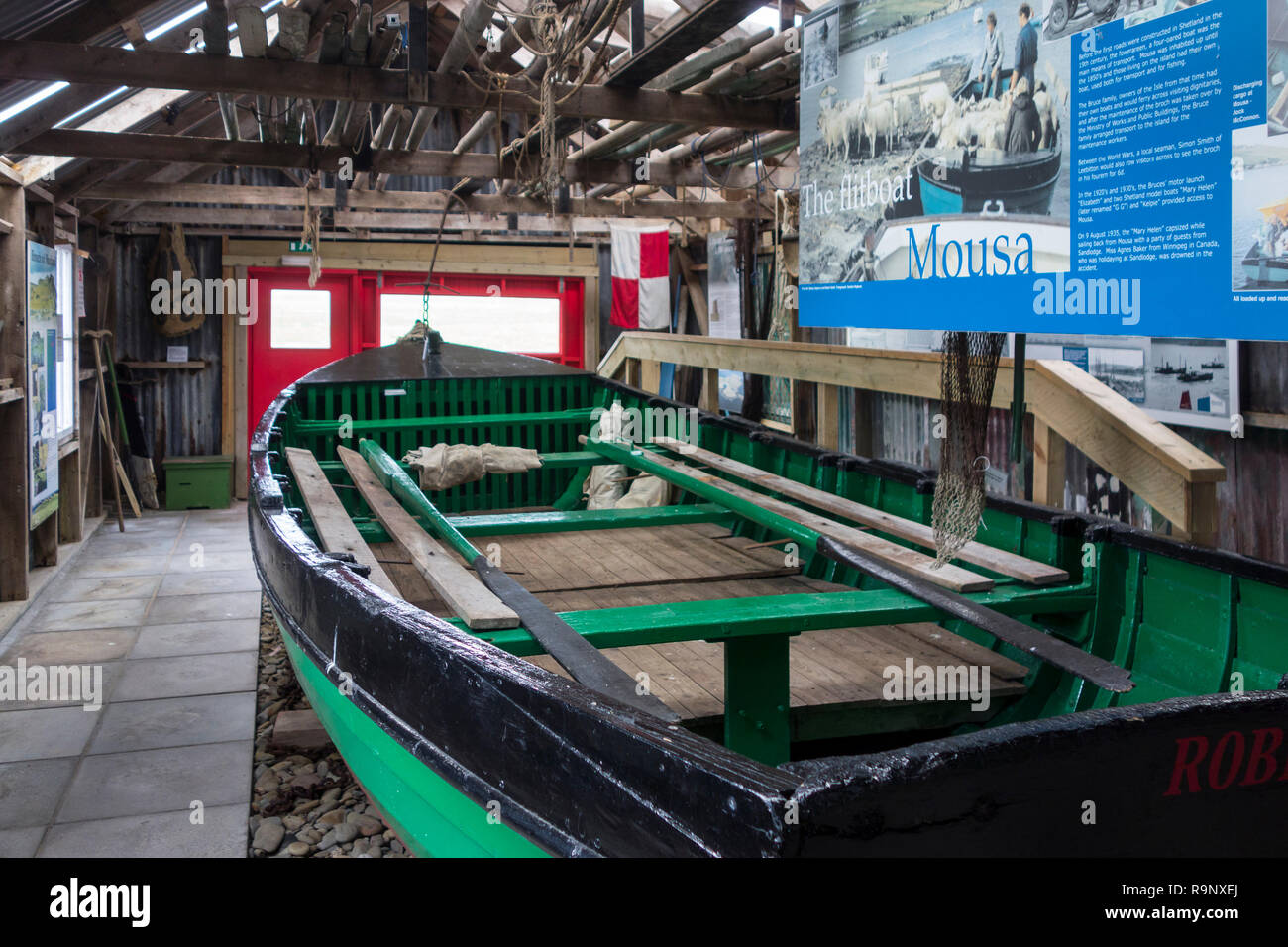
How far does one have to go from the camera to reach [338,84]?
5418 mm

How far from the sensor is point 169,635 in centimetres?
662

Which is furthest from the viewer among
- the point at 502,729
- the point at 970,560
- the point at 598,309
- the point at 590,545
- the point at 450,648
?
the point at 598,309

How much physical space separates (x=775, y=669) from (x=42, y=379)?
6740mm

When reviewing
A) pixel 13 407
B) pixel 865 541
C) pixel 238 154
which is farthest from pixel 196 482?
pixel 865 541

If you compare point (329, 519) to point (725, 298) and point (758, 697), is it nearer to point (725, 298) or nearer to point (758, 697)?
point (758, 697)

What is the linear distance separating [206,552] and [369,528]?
4997 mm

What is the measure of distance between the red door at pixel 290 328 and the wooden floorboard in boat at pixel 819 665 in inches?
381

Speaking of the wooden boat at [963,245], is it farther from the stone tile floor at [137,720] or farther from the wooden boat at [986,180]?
the stone tile floor at [137,720]

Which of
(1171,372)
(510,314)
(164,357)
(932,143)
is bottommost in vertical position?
(1171,372)

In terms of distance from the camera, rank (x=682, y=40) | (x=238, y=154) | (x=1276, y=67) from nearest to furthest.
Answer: (x=1276, y=67) < (x=682, y=40) < (x=238, y=154)
